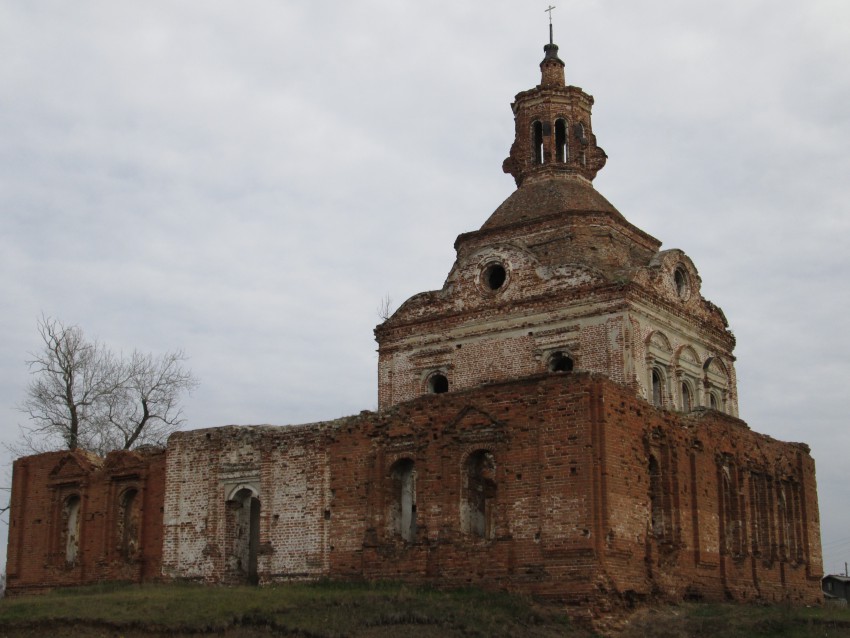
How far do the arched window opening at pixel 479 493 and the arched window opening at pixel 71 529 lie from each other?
1023cm

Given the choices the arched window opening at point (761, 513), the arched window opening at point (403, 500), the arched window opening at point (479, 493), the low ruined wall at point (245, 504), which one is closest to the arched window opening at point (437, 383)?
the low ruined wall at point (245, 504)

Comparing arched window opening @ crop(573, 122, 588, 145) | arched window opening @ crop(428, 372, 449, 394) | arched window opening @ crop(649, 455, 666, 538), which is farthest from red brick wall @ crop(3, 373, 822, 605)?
arched window opening @ crop(573, 122, 588, 145)

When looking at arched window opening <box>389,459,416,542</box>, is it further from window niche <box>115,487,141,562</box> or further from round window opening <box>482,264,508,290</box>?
round window opening <box>482,264,508,290</box>

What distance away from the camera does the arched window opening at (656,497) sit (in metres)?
20.4

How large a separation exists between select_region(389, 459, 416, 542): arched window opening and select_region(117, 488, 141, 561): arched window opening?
6.61 m

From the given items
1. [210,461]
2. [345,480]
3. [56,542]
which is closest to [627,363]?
[345,480]

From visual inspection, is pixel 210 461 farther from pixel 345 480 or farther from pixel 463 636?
pixel 463 636

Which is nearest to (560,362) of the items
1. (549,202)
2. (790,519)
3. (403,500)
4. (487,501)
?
(549,202)

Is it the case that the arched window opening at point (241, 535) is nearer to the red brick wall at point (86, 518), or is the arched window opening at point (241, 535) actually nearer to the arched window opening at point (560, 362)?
the red brick wall at point (86, 518)

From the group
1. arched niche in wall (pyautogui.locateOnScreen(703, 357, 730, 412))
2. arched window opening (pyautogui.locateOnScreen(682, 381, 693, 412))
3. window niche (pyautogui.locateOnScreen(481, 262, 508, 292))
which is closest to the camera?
arched window opening (pyautogui.locateOnScreen(682, 381, 693, 412))

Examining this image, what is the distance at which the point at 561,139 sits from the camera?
32.0 metres

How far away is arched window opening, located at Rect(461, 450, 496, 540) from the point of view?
19.6 m

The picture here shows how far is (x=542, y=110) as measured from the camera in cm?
3183

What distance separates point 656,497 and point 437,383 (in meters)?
8.69
